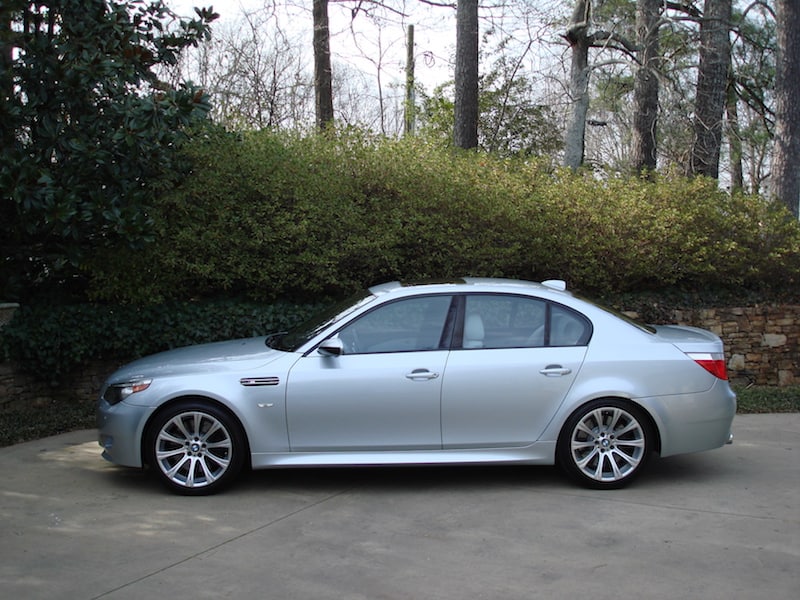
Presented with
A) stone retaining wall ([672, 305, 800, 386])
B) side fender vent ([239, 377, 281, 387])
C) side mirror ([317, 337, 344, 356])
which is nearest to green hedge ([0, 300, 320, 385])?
side fender vent ([239, 377, 281, 387])

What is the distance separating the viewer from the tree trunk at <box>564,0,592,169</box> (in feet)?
48.1

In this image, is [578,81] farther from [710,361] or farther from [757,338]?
[710,361]

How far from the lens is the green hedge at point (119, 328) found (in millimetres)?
9133

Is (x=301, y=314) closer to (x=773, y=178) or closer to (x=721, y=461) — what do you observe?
(x=721, y=461)

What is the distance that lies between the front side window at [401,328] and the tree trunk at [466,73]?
27.8 ft

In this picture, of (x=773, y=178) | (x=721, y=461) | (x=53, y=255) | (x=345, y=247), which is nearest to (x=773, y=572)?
(x=721, y=461)

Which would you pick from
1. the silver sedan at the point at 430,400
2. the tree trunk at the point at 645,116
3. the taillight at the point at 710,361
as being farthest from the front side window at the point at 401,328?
the tree trunk at the point at 645,116

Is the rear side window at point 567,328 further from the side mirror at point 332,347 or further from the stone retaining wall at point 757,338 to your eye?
the stone retaining wall at point 757,338

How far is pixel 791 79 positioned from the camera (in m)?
14.4

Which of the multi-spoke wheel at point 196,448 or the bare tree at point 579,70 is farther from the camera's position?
the bare tree at point 579,70

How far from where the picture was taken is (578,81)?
14.8 m

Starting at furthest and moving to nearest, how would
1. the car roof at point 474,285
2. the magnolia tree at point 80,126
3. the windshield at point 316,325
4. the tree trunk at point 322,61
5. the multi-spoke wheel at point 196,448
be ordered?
the tree trunk at point 322,61 < the magnolia tree at point 80,126 < the car roof at point 474,285 < the windshield at point 316,325 < the multi-spoke wheel at point 196,448

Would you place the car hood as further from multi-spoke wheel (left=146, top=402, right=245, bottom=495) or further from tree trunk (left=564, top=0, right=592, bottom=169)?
tree trunk (left=564, top=0, right=592, bottom=169)

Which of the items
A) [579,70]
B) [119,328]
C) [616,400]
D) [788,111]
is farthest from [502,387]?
[788,111]
